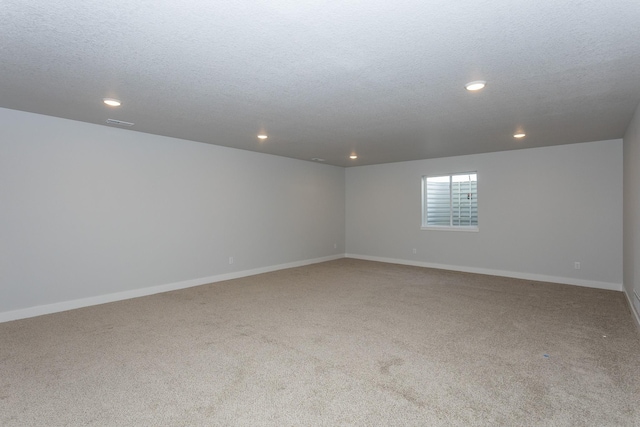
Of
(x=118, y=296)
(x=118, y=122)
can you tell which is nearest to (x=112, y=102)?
(x=118, y=122)

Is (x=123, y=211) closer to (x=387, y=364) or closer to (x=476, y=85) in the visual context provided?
(x=387, y=364)

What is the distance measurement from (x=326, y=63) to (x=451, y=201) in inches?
217

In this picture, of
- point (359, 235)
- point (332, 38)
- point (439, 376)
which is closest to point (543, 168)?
point (359, 235)

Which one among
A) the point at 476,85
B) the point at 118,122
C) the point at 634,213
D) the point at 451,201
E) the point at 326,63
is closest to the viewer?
the point at 326,63

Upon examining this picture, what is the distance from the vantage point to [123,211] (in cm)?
498

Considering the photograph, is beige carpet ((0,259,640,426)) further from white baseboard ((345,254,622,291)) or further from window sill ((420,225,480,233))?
window sill ((420,225,480,233))

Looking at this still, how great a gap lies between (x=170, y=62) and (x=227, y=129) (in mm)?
2220

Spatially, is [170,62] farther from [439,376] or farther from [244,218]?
[244,218]

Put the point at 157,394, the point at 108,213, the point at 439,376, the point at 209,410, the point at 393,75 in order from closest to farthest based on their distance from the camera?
the point at 209,410 < the point at 157,394 < the point at 439,376 < the point at 393,75 < the point at 108,213

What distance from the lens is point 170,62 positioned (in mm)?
2688

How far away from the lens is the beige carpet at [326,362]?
7.16 feet

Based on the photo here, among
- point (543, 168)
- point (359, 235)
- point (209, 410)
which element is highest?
point (543, 168)

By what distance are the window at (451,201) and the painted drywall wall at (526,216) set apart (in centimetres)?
17

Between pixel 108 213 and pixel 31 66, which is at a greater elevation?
pixel 31 66
